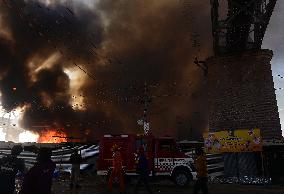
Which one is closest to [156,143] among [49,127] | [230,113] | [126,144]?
[126,144]

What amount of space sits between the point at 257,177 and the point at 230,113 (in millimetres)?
7209

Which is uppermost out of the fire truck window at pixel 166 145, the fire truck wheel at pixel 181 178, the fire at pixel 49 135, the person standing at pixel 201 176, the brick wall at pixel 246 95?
the brick wall at pixel 246 95

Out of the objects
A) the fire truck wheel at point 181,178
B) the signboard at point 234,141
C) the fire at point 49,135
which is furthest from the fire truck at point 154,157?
the fire at point 49,135

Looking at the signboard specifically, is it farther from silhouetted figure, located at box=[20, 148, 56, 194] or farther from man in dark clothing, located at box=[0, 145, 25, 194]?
silhouetted figure, located at box=[20, 148, 56, 194]

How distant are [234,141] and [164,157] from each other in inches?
255

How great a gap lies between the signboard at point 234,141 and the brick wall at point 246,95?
6.09 m

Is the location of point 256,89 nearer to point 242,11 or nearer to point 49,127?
point 242,11

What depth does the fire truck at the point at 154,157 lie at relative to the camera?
1631 centimetres

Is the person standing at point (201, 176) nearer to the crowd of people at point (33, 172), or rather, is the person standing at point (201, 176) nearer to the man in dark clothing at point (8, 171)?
the crowd of people at point (33, 172)

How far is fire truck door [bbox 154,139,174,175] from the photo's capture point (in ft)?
53.4

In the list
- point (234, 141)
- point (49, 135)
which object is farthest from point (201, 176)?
point (49, 135)

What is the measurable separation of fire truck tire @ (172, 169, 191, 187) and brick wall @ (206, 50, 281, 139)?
11.9 meters

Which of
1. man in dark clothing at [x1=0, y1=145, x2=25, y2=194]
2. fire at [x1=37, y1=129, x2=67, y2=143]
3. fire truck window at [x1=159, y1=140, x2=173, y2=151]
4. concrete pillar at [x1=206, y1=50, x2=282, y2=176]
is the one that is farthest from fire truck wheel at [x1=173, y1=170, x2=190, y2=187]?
fire at [x1=37, y1=129, x2=67, y2=143]

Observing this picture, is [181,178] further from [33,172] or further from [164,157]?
[33,172]
